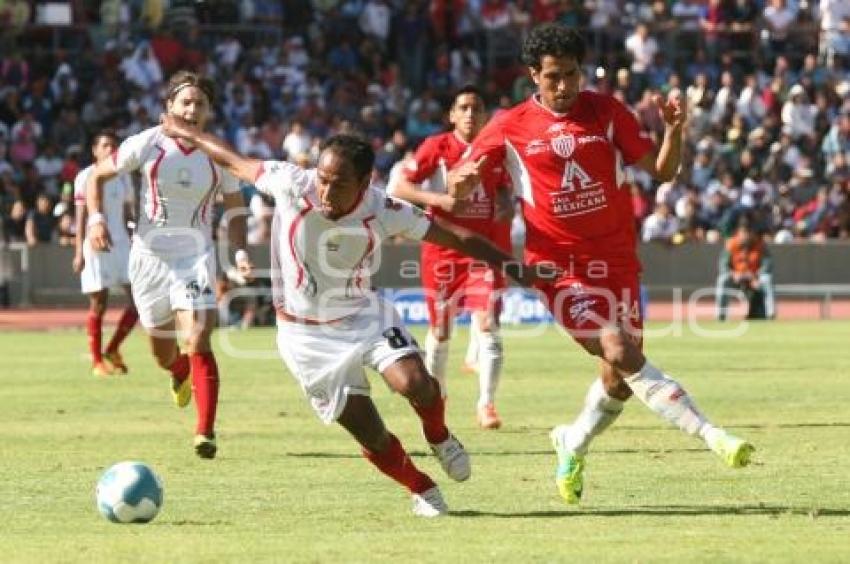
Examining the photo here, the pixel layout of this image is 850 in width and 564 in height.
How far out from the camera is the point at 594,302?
11.6 metres

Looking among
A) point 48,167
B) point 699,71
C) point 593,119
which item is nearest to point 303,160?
point 48,167

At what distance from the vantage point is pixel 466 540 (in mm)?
10094

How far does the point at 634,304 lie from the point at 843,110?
30889mm

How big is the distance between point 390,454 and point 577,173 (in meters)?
1.90

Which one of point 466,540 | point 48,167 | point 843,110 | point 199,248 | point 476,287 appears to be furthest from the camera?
point 843,110

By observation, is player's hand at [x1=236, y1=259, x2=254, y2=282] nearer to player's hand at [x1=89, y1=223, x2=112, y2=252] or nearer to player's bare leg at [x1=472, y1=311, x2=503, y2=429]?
player's hand at [x1=89, y1=223, x2=112, y2=252]

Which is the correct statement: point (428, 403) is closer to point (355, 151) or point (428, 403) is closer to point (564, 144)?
point (355, 151)

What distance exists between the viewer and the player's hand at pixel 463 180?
1139 centimetres

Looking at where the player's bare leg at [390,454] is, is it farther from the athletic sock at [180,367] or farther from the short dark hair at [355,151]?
the athletic sock at [180,367]

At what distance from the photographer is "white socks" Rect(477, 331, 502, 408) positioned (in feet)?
54.4

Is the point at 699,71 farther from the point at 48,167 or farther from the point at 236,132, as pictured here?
the point at 48,167

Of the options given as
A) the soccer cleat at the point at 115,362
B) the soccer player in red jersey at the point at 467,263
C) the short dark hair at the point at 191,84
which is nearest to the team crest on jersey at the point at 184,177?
the short dark hair at the point at 191,84

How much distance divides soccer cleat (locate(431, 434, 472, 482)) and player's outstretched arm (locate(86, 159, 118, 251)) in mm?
4003

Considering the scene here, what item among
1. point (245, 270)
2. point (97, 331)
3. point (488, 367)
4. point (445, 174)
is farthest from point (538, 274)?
point (97, 331)
